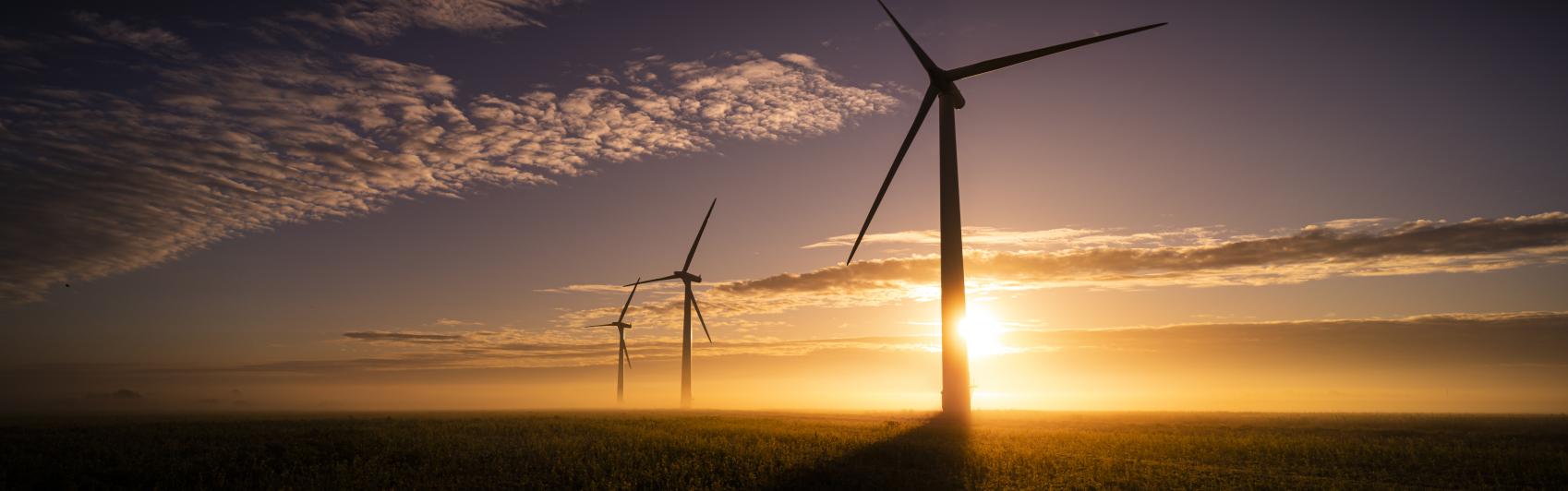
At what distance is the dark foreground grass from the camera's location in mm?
23281

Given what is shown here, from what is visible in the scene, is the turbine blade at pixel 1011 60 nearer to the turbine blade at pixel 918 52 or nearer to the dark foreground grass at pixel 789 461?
the turbine blade at pixel 918 52

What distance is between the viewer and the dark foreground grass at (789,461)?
23281 millimetres

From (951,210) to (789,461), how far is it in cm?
2005

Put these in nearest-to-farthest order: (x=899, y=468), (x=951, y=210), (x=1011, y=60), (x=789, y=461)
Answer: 1. (x=899, y=468)
2. (x=789, y=461)
3. (x=951, y=210)
4. (x=1011, y=60)

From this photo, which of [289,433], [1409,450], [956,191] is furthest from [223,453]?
[1409,450]

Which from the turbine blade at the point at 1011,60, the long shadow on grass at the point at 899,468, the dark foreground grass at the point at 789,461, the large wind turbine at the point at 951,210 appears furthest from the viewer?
the turbine blade at the point at 1011,60

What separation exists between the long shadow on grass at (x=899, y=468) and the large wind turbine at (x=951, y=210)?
4944 mm

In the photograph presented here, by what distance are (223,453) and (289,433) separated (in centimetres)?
840

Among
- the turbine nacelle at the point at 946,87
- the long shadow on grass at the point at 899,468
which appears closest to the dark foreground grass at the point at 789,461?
the long shadow on grass at the point at 899,468

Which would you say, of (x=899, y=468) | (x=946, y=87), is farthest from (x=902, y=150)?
(x=899, y=468)

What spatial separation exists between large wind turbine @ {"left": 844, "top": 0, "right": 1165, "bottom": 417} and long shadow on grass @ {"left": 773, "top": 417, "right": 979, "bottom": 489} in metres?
4.94

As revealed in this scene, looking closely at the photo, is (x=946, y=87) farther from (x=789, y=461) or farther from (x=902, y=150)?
(x=789, y=461)

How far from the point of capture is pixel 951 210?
41.4m

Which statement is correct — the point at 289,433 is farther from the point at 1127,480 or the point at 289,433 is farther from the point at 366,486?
the point at 1127,480
